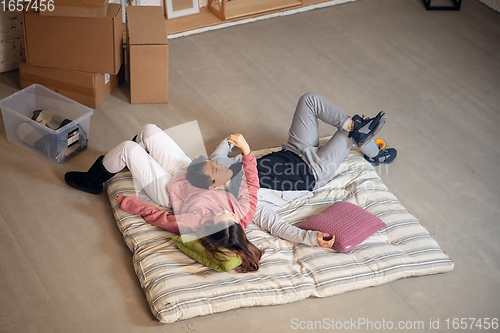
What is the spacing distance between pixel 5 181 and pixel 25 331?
0.92 metres

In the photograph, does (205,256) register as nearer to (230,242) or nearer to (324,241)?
(230,242)

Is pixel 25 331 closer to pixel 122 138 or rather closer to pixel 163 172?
pixel 163 172

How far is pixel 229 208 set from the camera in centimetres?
212

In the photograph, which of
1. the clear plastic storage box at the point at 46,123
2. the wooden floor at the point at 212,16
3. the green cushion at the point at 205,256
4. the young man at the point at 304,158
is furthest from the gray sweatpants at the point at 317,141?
the wooden floor at the point at 212,16

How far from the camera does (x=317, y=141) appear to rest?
8.59 feet

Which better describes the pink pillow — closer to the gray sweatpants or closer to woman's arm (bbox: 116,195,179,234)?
the gray sweatpants

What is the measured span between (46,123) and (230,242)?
138 centimetres

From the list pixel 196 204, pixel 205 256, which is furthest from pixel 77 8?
pixel 205 256

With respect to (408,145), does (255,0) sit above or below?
above

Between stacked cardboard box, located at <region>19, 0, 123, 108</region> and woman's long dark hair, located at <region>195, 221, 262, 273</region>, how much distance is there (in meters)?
1.41

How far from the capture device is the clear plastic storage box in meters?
2.46

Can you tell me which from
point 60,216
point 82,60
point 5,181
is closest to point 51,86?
point 82,60

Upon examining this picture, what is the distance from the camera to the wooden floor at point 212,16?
→ 3.78 meters

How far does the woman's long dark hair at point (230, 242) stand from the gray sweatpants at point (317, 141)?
2.18 feet
